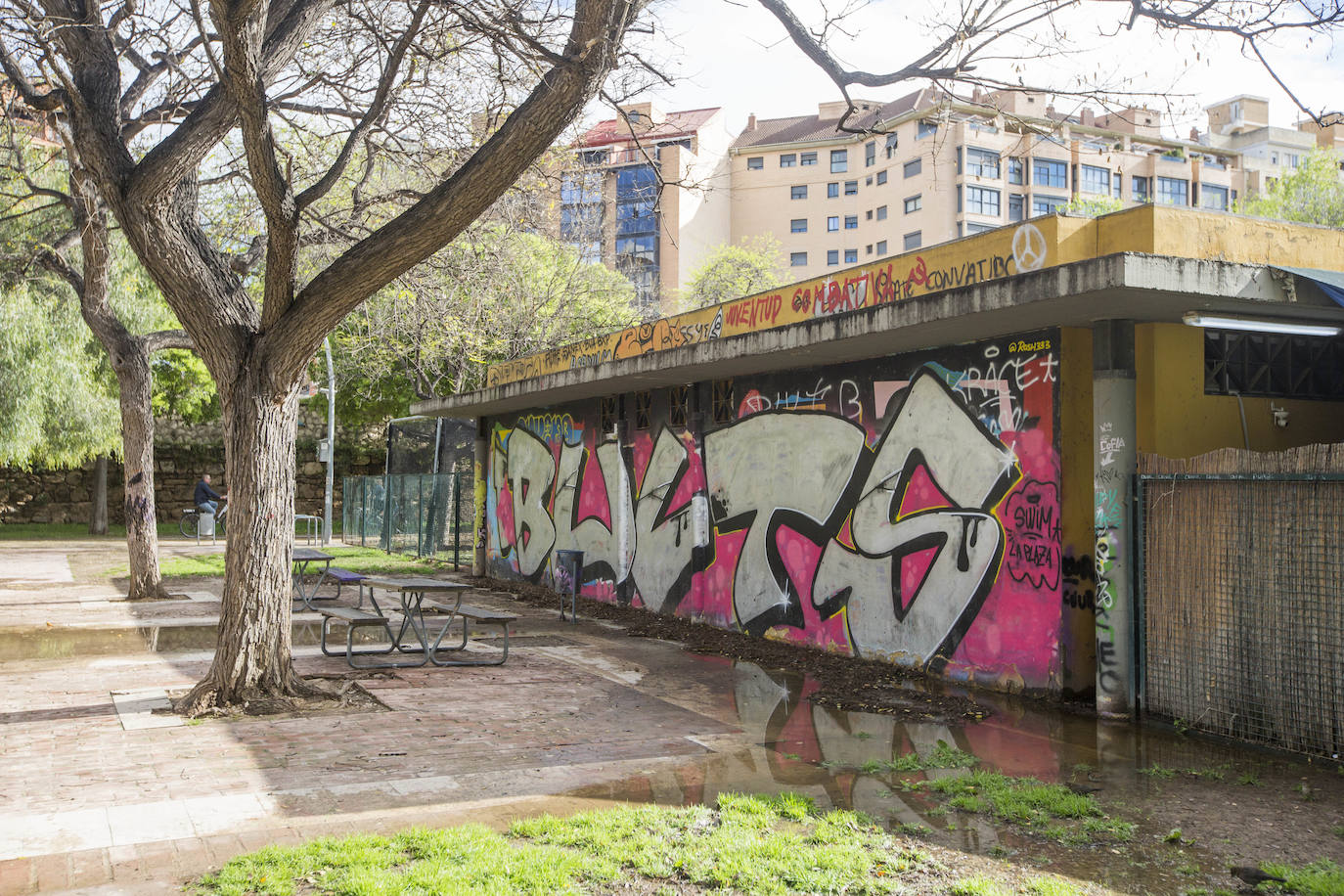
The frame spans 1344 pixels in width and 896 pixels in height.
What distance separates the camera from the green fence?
21.1 metres

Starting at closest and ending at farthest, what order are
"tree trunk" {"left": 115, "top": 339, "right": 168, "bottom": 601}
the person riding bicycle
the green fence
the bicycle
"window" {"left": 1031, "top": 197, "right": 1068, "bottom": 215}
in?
"tree trunk" {"left": 115, "top": 339, "right": 168, "bottom": 601} → the green fence → the person riding bicycle → the bicycle → "window" {"left": 1031, "top": 197, "right": 1068, "bottom": 215}

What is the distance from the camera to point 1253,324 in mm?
7398

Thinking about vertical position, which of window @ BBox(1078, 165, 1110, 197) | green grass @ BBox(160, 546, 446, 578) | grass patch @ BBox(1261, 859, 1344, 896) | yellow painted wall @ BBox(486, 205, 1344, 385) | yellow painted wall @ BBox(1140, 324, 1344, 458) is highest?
window @ BBox(1078, 165, 1110, 197)

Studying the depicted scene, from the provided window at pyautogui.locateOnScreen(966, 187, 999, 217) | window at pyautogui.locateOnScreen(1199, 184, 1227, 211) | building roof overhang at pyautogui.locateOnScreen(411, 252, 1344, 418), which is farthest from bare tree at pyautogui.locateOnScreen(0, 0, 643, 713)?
window at pyautogui.locateOnScreen(1199, 184, 1227, 211)

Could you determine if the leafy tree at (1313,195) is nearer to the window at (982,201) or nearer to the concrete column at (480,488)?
the concrete column at (480,488)

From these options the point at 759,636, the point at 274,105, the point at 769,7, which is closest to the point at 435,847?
the point at 769,7

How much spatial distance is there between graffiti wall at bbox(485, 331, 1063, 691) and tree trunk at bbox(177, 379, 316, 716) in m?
5.04

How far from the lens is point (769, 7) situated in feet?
23.0

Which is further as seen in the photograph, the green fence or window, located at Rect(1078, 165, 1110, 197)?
window, located at Rect(1078, 165, 1110, 197)

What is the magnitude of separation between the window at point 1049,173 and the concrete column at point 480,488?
5431 centimetres

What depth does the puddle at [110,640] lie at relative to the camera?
33.8ft

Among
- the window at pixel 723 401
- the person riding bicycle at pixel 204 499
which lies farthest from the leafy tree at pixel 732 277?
the window at pixel 723 401

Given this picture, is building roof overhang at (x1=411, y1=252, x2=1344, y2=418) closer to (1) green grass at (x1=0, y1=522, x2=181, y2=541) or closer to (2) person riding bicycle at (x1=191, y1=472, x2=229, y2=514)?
(2) person riding bicycle at (x1=191, y1=472, x2=229, y2=514)

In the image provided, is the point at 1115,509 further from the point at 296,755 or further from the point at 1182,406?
the point at 296,755
